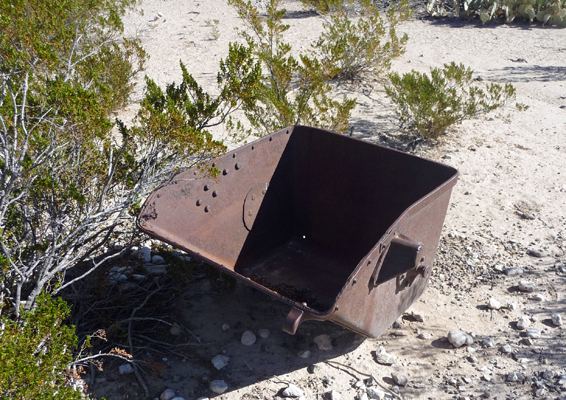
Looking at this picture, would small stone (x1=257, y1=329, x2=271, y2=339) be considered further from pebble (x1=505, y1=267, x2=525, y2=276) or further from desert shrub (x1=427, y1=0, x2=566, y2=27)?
desert shrub (x1=427, y1=0, x2=566, y2=27)

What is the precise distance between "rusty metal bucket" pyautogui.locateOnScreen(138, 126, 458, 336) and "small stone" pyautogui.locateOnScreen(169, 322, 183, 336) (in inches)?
17.0

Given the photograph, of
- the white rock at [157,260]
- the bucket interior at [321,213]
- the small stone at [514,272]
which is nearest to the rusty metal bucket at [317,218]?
the bucket interior at [321,213]

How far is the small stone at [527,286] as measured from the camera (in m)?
3.07

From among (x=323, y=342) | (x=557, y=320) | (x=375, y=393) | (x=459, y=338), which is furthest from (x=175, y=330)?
(x=557, y=320)

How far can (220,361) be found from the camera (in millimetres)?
2535

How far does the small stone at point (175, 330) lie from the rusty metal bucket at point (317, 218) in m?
0.43

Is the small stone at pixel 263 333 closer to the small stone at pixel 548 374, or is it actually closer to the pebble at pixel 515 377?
the pebble at pixel 515 377

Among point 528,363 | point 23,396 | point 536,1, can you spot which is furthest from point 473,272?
point 536,1

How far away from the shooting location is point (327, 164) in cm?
326

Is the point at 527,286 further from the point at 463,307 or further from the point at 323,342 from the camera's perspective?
the point at 323,342

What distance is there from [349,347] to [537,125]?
13.6ft

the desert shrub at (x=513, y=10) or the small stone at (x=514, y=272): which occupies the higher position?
the desert shrub at (x=513, y=10)

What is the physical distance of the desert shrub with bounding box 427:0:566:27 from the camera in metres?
9.00

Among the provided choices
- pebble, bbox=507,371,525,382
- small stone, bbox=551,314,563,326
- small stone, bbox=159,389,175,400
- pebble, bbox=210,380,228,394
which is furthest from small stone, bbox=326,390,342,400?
small stone, bbox=551,314,563,326
